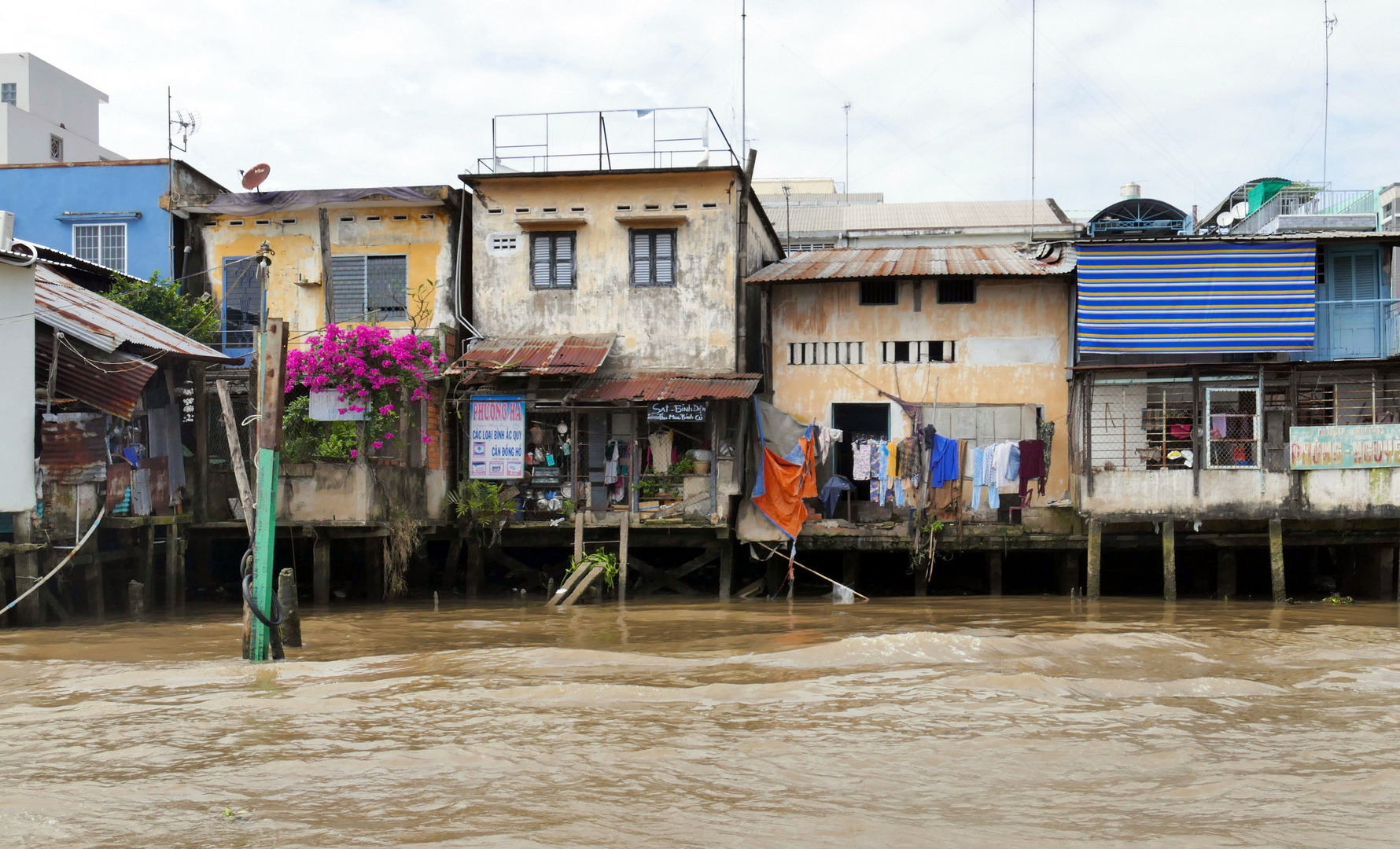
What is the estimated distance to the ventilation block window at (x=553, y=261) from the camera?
21.8 m

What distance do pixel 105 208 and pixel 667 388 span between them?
1206 cm

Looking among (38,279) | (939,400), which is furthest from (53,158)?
(939,400)

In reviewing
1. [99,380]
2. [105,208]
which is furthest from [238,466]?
[105,208]

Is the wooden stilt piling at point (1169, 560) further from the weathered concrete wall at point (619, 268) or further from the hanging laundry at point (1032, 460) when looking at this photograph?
the weathered concrete wall at point (619, 268)

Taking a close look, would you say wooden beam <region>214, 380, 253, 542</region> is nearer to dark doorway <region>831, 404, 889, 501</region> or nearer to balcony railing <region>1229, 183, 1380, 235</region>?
dark doorway <region>831, 404, 889, 501</region>

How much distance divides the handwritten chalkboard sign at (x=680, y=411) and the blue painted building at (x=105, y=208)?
1024cm

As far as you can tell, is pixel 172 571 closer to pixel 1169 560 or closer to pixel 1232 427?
pixel 1169 560

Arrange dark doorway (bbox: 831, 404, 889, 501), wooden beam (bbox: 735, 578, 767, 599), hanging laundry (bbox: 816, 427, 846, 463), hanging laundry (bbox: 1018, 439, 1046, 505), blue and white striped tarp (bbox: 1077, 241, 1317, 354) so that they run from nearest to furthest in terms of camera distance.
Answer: blue and white striped tarp (bbox: 1077, 241, 1317, 354) → hanging laundry (bbox: 1018, 439, 1046, 505) → hanging laundry (bbox: 816, 427, 846, 463) → wooden beam (bbox: 735, 578, 767, 599) → dark doorway (bbox: 831, 404, 889, 501)

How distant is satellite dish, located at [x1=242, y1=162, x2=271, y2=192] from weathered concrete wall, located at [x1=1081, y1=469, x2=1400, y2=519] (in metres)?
16.3

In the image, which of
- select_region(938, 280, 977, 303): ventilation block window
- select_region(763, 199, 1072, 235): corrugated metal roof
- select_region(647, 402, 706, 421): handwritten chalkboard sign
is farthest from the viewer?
select_region(763, 199, 1072, 235): corrugated metal roof

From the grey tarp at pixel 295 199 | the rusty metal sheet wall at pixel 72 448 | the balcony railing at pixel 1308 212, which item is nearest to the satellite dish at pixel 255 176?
the grey tarp at pixel 295 199

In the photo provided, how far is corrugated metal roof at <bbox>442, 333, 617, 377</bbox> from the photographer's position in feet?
66.2

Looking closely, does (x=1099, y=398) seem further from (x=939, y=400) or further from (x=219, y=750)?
(x=219, y=750)

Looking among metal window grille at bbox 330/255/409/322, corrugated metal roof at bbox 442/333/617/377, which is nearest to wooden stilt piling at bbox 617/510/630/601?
corrugated metal roof at bbox 442/333/617/377
